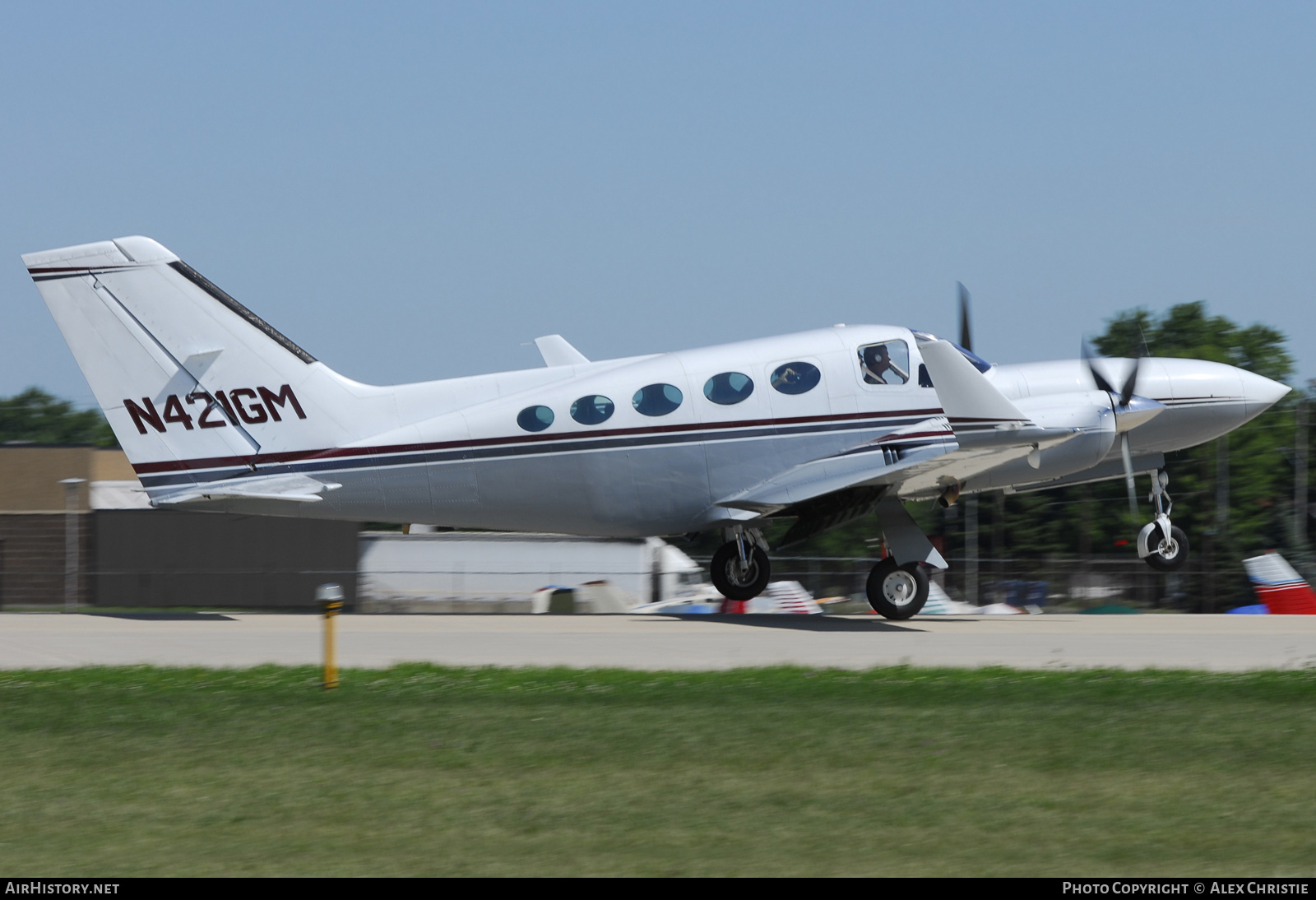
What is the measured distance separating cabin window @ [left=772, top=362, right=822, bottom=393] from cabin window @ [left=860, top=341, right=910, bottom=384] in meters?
0.72

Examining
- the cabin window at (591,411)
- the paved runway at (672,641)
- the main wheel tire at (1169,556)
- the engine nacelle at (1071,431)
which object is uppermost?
the cabin window at (591,411)

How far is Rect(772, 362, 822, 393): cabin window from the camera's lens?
19.2 metres

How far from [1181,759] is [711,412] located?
10.9 meters

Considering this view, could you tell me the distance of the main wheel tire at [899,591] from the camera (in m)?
18.9

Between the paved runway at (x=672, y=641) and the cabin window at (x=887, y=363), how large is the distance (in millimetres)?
3640

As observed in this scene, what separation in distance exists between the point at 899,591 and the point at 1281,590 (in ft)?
28.7

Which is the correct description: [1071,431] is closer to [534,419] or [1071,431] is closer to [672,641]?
[672,641]

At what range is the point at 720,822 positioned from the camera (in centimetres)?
765

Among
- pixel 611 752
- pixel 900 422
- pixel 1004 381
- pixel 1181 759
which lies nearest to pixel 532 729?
pixel 611 752

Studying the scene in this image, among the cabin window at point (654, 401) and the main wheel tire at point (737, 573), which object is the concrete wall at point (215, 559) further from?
the cabin window at point (654, 401)

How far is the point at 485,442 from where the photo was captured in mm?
18812

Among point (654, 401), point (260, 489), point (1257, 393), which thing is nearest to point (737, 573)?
point (654, 401)

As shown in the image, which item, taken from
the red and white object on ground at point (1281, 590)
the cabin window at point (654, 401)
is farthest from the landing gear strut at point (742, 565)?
the red and white object on ground at point (1281, 590)

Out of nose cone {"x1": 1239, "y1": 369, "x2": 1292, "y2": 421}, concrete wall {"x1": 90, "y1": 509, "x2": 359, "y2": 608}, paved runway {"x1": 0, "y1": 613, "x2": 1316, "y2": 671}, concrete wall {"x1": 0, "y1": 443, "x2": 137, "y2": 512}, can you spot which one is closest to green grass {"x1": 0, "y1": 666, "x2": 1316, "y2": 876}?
paved runway {"x1": 0, "y1": 613, "x2": 1316, "y2": 671}
